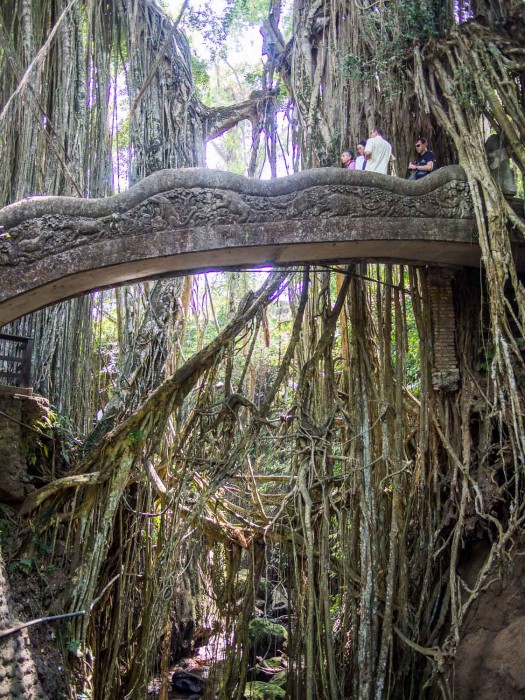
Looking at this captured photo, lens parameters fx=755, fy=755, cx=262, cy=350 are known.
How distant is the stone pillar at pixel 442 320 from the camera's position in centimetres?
655

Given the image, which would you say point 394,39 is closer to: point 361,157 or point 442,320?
point 361,157

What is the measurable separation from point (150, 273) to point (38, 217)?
94 centimetres

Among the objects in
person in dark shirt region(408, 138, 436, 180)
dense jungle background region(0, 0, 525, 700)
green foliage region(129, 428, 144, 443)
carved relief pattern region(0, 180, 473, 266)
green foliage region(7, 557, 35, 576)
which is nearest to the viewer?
carved relief pattern region(0, 180, 473, 266)

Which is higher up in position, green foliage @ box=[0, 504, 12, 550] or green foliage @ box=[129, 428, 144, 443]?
green foliage @ box=[129, 428, 144, 443]

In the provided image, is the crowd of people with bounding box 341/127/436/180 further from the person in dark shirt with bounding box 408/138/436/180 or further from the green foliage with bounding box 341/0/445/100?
the green foliage with bounding box 341/0/445/100

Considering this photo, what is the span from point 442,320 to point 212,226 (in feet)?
7.79

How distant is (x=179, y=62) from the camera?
353 inches

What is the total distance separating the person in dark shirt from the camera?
20.6ft

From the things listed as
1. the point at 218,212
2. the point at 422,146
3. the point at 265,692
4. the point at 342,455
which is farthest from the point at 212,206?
the point at 265,692

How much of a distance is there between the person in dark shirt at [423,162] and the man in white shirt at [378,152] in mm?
221

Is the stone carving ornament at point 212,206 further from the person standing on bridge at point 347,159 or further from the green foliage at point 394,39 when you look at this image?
the green foliage at point 394,39

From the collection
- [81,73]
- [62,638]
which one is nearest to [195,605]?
[62,638]

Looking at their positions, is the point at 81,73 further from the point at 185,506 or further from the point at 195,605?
the point at 195,605

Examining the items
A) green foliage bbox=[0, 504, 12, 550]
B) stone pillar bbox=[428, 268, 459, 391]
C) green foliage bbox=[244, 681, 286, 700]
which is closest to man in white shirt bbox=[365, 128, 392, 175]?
stone pillar bbox=[428, 268, 459, 391]
